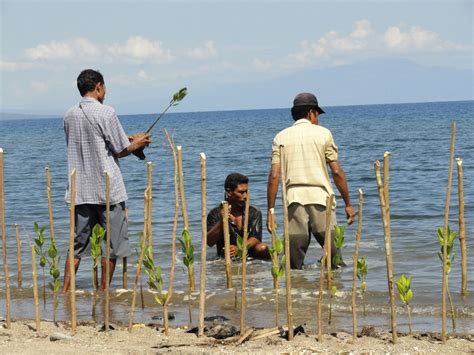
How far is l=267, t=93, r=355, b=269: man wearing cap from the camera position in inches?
301

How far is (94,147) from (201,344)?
2159 mm

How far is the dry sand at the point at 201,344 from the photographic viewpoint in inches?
211

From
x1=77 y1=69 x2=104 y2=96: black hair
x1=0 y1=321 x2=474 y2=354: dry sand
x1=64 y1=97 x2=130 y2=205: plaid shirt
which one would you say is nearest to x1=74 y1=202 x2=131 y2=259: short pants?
x1=64 y1=97 x2=130 y2=205: plaid shirt

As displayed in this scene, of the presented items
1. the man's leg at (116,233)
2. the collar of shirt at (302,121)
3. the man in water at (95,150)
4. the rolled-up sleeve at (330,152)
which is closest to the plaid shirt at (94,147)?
the man in water at (95,150)

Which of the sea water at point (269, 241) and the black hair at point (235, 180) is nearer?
the sea water at point (269, 241)

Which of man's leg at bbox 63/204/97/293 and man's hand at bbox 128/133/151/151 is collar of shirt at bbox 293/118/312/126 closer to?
man's hand at bbox 128/133/151/151

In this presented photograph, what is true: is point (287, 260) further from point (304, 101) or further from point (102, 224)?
point (304, 101)

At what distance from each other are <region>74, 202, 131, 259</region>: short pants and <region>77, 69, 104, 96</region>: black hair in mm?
963

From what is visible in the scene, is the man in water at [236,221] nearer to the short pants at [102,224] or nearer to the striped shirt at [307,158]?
Answer: the striped shirt at [307,158]

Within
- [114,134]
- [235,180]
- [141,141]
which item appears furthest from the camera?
[235,180]

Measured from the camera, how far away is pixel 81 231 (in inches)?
280

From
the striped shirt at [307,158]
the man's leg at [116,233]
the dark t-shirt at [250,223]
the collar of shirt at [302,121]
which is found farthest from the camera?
the dark t-shirt at [250,223]

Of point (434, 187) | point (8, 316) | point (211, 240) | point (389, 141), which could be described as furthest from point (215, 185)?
point (389, 141)

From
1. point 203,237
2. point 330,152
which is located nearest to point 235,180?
point 330,152
